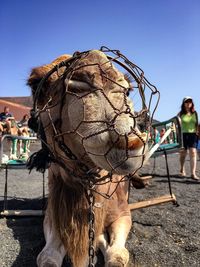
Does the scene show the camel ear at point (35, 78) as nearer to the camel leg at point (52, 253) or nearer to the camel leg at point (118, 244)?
the camel leg at point (52, 253)

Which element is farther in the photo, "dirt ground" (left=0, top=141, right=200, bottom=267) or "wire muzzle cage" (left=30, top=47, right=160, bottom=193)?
"dirt ground" (left=0, top=141, right=200, bottom=267)

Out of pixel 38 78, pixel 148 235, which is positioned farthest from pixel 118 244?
pixel 38 78

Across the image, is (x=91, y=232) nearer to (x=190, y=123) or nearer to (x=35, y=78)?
(x=35, y=78)

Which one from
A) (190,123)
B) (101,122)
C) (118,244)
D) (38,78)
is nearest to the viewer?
(101,122)

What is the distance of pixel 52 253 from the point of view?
97.8 inches

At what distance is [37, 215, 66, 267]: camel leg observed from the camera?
240 centimetres

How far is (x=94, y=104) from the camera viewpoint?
5.85 feet

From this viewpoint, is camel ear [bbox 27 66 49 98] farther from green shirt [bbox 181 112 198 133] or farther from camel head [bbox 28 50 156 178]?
green shirt [bbox 181 112 198 133]

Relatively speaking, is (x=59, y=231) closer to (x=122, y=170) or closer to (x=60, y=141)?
(x=60, y=141)

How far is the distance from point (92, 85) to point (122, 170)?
51 cm

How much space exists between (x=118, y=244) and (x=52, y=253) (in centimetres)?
52

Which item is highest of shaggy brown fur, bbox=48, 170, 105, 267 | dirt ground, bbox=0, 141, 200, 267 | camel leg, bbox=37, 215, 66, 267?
shaggy brown fur, bbox=48, 170, 105, 267

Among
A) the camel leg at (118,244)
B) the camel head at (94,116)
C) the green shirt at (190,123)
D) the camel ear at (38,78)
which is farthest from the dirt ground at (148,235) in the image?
the green shirt at (190,123)

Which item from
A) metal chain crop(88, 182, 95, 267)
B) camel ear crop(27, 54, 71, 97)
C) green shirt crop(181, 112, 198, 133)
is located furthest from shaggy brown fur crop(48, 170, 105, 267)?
green shirt crop(181, 112, 198, 133)
